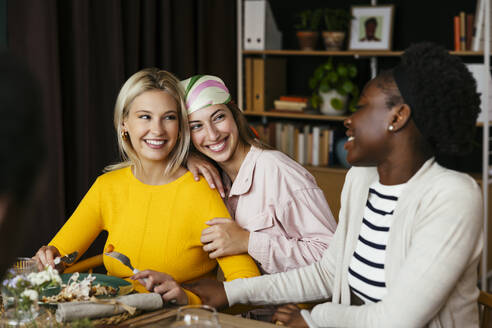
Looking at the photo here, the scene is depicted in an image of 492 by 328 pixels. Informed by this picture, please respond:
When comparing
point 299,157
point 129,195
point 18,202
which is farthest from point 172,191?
point 299,157

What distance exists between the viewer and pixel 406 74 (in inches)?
56.0

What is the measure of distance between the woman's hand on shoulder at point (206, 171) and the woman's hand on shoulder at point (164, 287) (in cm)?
49

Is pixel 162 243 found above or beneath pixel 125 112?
beneath

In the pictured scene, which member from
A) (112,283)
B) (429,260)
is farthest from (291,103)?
(429,260)

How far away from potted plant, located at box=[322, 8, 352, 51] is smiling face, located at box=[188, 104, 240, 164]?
2.50 metres

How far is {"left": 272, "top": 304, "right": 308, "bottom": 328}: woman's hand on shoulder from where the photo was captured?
153 cm

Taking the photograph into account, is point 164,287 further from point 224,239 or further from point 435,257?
point 435,257

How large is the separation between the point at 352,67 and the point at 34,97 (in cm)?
412

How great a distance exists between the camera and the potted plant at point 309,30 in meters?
4.49

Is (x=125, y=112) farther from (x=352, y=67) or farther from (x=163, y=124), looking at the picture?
(x=352, y=67)

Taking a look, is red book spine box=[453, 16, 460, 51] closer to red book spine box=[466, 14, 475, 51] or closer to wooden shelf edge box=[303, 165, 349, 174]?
red book spine box=[466, 14, 475, 51]

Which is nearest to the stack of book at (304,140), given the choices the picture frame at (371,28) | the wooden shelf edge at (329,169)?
the wooden shelf edge at (329,169)

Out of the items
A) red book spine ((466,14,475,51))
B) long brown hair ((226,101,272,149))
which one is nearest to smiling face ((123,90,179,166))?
long brown hair ((226,101,272,149))

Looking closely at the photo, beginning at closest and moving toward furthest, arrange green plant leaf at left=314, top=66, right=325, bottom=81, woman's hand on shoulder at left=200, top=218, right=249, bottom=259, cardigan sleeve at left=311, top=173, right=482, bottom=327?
cardigan sleeve at left=311, top=173, right=482, bottom=327 < woman's hand on shoulder at left=200, top=218, right=249, bottom=259 < green plant leaf at left=314, top=66, right=325, bottom=81
